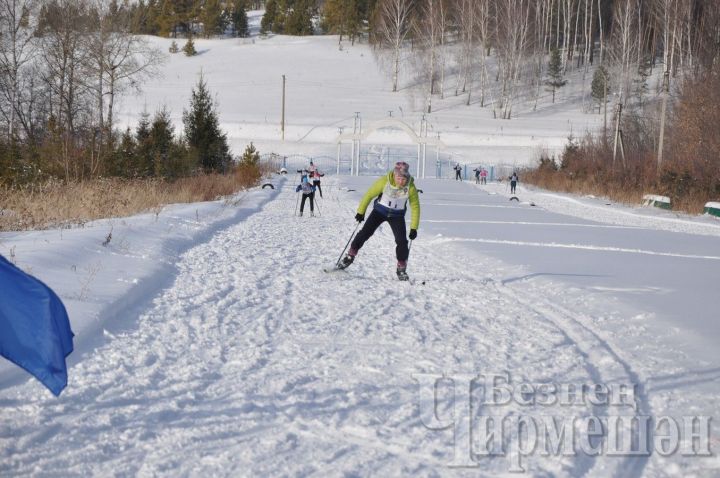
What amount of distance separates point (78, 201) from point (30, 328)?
12.3 meters

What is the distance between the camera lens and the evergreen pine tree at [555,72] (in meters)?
83.3

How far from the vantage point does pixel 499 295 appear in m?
9.02

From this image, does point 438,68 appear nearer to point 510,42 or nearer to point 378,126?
point 510,42

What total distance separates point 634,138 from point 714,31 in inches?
342

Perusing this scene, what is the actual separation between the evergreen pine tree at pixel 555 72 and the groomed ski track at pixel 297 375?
79.2 meters

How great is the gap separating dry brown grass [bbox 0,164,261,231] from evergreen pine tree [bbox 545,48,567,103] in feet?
227

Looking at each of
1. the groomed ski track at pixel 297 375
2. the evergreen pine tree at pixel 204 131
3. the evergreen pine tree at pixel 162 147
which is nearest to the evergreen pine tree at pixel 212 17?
the evergreen pine tree at pixel 204 131

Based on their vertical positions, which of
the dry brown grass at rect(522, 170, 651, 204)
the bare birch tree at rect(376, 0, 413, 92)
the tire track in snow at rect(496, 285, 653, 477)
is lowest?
the tire track in snow at rect(496, 285, 653, 477)

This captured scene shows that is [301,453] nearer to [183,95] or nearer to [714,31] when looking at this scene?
[714,31]

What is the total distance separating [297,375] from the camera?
512cm

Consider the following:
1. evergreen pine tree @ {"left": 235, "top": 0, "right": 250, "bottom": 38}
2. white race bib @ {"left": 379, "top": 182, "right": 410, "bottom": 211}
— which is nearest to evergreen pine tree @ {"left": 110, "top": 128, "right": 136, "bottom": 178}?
white race bib @ {"left": 379, "top": 182, "right": 410, "bottom": 211}

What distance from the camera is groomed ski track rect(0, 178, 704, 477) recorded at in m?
3.69

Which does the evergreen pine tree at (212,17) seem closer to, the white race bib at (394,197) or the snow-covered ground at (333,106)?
the snow-covered ground at (333,106)

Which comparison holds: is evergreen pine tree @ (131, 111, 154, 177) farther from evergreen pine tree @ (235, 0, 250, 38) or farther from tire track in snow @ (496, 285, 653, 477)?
evergreen pine tree @ (235, 0, 250, 38)
